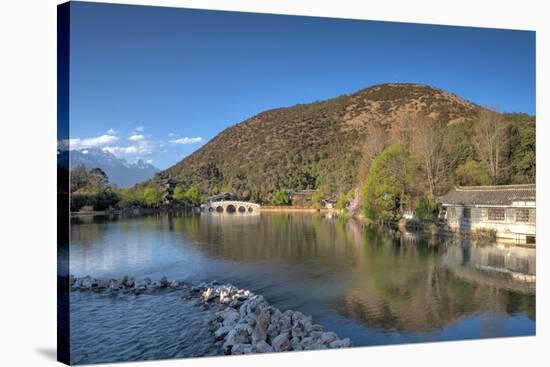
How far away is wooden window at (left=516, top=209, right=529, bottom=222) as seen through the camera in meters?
7.85

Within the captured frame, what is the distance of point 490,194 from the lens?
8305 mm

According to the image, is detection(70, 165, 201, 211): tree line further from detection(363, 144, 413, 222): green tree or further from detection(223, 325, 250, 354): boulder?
detection(363, 144, 413, 222): green tree

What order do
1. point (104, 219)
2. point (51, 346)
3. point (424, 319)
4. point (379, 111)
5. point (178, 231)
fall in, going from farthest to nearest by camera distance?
point (178, 231), point (379, 111), point (104, 219), point (424, 319), point (51, 346)

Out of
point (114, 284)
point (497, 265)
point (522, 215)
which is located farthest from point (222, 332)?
Result: point (522, 215)

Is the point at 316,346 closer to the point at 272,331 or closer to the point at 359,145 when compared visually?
the point at 272,331

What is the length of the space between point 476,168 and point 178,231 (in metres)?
5.24

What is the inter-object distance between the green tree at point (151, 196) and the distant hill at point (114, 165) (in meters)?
0.72

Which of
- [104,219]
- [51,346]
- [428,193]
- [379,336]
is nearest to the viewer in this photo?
[51,346]

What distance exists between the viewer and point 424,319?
5953mm

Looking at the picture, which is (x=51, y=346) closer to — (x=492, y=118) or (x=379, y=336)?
(x=379, y=336)

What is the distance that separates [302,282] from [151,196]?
2550mm

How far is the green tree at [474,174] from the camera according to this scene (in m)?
8.11

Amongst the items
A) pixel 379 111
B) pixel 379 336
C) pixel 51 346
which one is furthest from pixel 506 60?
pixel 51 346

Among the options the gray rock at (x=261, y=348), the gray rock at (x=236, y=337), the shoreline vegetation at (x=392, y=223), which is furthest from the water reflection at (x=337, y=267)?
the gray rock at (x=236, y=337)
